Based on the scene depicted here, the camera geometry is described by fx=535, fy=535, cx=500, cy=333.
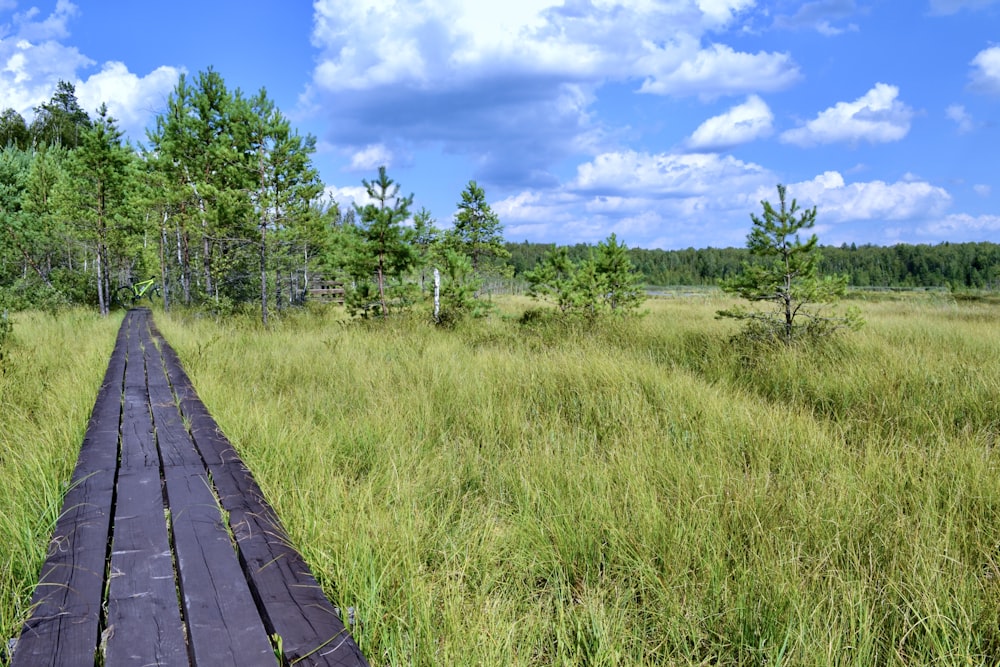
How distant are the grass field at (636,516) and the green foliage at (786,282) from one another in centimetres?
293

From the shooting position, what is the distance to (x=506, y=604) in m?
2.30

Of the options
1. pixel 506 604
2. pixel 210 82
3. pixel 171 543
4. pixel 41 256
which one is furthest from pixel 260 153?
pixel 41 256

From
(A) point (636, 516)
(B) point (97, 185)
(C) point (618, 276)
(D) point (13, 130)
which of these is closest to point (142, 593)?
(A) point (636, 516)

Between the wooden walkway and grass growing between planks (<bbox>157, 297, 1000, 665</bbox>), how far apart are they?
7.3 inches

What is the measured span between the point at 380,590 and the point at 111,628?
39.2 inches

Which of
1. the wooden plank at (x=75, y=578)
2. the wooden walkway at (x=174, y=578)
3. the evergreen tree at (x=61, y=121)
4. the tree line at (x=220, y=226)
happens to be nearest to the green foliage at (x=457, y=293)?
the tree line at (x=220, y=226)

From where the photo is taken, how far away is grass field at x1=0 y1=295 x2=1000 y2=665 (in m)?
2.15

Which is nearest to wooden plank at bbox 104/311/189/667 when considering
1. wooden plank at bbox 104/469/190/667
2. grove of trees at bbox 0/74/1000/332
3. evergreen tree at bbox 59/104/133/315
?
wooden plank at bbox 104/469/190/667

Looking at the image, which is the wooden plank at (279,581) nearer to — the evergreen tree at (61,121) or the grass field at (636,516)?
the grass field at (636,516)

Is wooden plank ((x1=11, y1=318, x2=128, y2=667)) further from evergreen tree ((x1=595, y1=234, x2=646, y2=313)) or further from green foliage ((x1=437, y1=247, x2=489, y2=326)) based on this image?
evergreen tree ((x1=595, y1=234, x2=646, y2=313))

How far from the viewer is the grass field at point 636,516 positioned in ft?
7.05

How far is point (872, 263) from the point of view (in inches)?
5000

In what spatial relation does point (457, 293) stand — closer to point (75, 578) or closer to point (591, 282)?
point (591, 282)

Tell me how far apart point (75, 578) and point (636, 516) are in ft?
8.64
